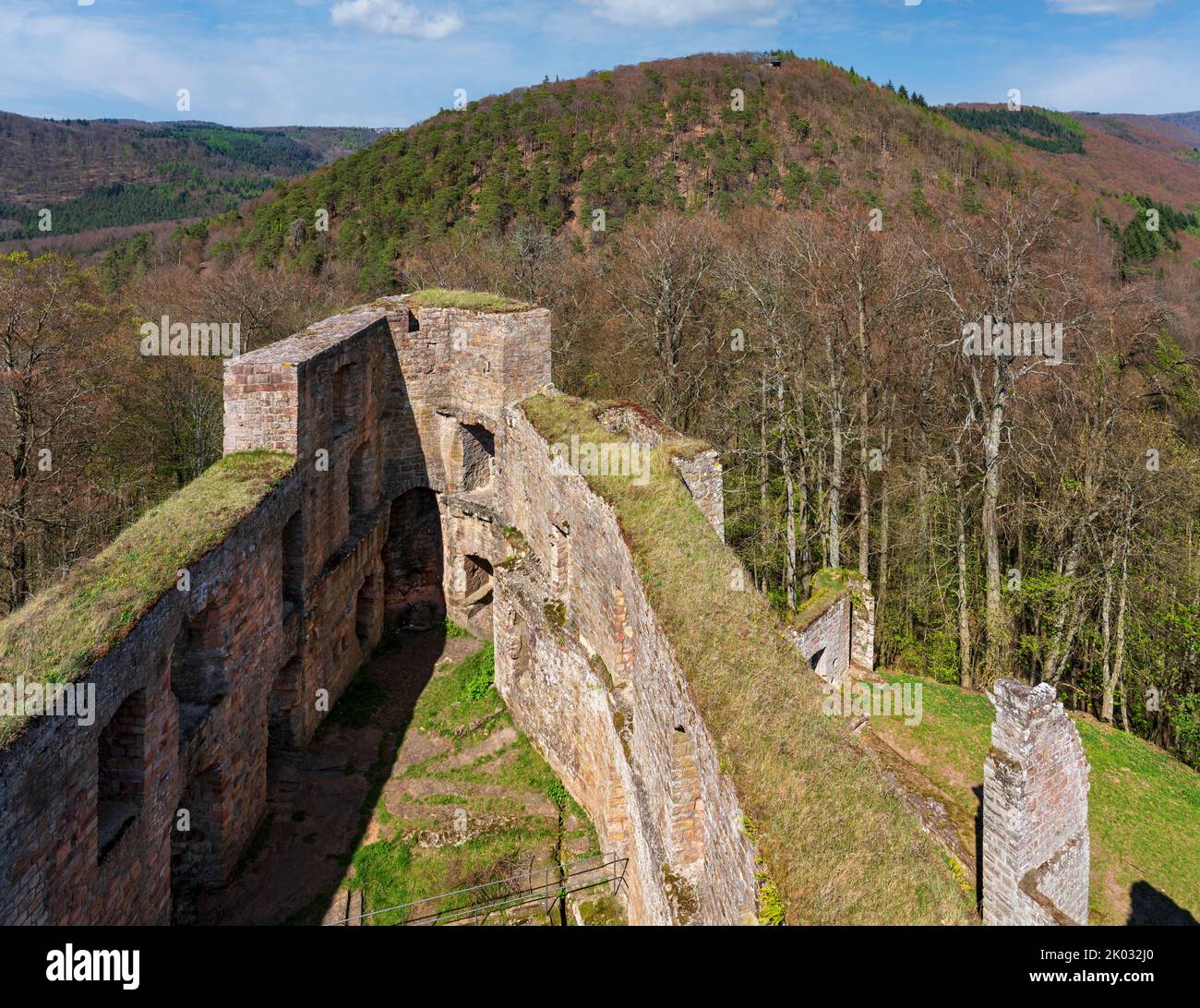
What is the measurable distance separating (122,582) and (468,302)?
1050cm

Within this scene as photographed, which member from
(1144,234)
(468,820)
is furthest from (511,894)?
(1144,234)

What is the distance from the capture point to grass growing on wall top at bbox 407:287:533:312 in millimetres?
17875

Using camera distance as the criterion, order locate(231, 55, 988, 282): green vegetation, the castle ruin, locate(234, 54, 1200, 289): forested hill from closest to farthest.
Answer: the castle ruin < locate(234, 54, 1200, 289): forested hill < locate(231, 55, 988, 282): green vegetation

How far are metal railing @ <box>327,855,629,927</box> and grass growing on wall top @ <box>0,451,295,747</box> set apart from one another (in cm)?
500

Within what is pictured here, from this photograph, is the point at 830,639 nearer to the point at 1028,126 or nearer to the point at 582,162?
the point at 582,162

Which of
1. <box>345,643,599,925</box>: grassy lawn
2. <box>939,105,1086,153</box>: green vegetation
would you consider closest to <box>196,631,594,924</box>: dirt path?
<box>345,643,599,925</box>: grassy lawn

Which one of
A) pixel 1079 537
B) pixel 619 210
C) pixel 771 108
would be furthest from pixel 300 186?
pixel 1079 537

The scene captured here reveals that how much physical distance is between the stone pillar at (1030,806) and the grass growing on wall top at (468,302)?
11772 mm

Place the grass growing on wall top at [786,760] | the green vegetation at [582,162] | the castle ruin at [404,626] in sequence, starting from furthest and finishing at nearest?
the green vegetation at [582,162]
the castle ruin at [404,626]
the grass growing on wall top at [786,760]

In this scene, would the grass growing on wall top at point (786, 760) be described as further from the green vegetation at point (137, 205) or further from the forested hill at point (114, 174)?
the green vegetation at point (137, 205)

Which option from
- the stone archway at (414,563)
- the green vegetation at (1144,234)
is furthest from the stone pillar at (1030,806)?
the green vegetation at (1144,234)

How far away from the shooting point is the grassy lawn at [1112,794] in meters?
12.9

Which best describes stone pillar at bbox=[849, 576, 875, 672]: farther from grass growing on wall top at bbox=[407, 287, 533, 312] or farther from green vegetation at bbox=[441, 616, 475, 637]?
grass growing on wall top at bbox=[407, 287, 533, 312]

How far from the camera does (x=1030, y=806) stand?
9.68 meters
